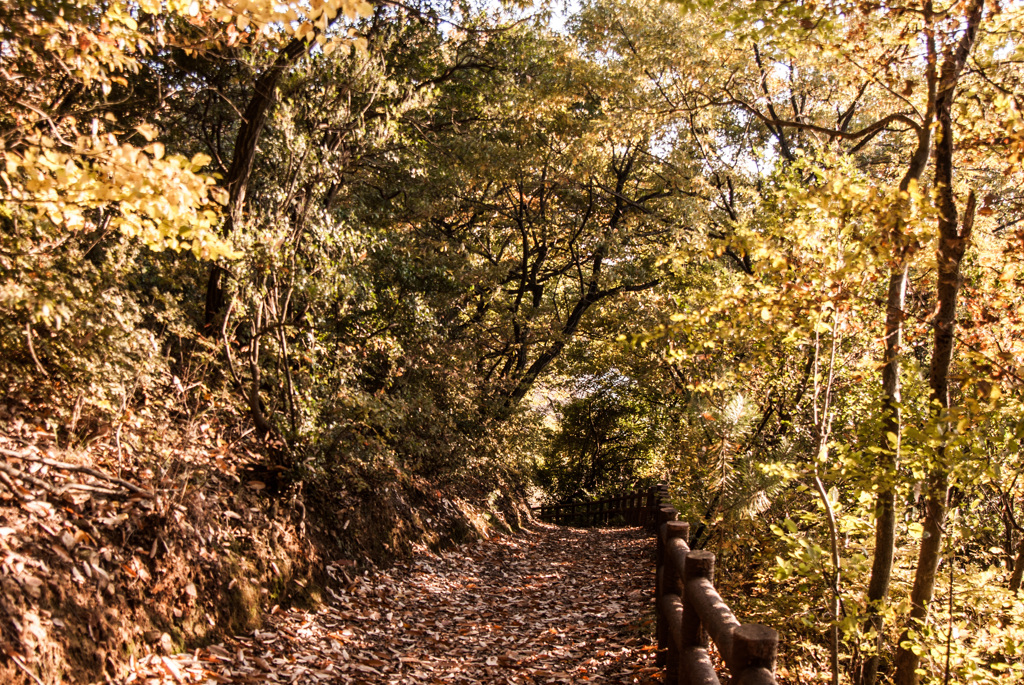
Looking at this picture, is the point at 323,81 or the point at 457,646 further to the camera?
the point at 323,81

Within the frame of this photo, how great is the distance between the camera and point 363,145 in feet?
23.6

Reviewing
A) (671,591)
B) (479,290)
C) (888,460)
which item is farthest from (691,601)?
(479,290)

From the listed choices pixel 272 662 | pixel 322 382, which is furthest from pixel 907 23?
pixel 272 662

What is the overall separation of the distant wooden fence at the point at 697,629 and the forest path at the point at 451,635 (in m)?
0.58

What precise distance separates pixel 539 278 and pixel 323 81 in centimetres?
869

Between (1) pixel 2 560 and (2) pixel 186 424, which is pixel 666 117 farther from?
(1) pixel 2 560

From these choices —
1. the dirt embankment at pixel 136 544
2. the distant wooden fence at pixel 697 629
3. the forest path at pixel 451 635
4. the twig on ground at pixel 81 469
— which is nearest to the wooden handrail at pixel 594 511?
the forest path at pixel 451 635

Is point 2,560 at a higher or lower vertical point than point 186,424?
lower

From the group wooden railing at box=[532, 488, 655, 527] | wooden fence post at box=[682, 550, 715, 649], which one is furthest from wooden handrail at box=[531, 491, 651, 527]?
wooden fence post at box=[682, 550, 715, 649]

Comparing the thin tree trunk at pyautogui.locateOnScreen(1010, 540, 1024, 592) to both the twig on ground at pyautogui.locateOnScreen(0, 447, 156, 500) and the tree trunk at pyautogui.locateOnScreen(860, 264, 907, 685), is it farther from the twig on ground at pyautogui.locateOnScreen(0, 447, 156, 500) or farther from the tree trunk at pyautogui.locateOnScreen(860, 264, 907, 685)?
the twig on ground at pyautogui.locateOnScreen(0, 447, 156, 500)

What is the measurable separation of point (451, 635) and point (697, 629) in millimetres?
3035

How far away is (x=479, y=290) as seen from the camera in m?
13.0

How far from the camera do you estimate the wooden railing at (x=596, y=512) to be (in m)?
19.9

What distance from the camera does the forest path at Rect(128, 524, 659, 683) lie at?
15.8ft
